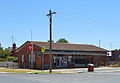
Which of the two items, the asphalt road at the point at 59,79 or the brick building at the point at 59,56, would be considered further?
the brick building at the point at 59,56

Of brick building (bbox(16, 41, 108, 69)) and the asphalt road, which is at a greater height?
brick building (bbox(16, 41, 108, 69))

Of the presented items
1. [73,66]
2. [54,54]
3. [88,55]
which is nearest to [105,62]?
[88,55]

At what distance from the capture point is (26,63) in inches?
1777

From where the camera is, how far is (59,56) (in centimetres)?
Result: 4409

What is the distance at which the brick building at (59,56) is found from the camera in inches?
1658

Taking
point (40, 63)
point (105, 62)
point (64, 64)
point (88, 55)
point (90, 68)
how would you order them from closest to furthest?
point (90, 68)
point (40, 63)
point (64, 64)
point (88, 55)
point (105, 62)

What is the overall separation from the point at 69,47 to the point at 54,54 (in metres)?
4.51

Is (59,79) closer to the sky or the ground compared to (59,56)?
closer to the ground

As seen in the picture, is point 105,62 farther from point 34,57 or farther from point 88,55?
point 34,57

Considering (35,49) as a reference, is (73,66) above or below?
below

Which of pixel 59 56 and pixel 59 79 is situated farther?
pixel 59 56

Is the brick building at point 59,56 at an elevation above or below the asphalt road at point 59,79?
above

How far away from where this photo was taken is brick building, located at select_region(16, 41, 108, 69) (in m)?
42.1

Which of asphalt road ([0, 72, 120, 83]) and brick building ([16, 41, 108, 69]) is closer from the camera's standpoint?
asphalt road ([0, 72, 120, 83])
